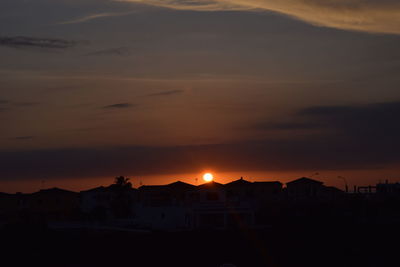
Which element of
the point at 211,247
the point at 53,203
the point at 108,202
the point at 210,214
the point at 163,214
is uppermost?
the point at 53,203

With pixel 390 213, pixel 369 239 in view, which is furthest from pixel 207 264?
pixel 390 213

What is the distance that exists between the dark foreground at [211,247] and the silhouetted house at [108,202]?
108 feet

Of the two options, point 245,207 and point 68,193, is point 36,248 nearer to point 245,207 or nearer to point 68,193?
point 245,207

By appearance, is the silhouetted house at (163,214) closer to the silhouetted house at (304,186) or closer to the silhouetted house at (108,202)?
the silhouetted house at (108,202)

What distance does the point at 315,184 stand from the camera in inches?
5069

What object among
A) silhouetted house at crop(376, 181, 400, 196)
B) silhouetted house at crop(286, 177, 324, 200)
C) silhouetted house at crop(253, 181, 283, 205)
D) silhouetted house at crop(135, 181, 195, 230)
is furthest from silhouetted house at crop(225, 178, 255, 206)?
silhouetted house at crop(376, 181, 400, 196)

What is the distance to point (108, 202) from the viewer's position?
425 ft

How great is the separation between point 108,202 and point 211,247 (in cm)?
5632

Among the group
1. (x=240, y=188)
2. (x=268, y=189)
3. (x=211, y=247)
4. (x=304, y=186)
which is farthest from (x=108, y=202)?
(x=211, y=247)

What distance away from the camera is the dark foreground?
7300 centimetres

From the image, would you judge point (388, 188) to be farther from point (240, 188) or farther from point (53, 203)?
point (53, 203)

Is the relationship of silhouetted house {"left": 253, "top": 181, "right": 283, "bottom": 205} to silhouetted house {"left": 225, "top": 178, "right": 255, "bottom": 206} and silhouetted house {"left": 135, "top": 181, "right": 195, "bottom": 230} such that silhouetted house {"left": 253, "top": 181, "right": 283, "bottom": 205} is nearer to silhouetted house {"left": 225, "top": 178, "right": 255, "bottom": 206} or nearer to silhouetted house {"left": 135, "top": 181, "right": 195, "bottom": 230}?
silhouetted house {"left": 225, "top": 178, "right": 255, "bottom": 206}

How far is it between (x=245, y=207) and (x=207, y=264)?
24162mm

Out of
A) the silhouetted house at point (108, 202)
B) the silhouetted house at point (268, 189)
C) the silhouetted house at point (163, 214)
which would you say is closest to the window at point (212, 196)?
the silhouetted house at point (163, 214)
